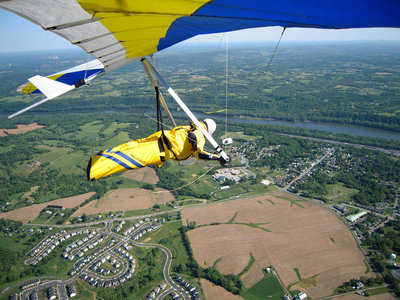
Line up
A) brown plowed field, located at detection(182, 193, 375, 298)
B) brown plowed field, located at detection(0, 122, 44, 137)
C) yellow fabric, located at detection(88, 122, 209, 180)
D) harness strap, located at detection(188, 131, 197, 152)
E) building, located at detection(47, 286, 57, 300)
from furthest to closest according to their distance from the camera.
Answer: brown plowed field, located at detection(0, 122, 44, 137), brown plowed field, located at detection(182, 193, 375, 298), building, located at detection(47, 286, 57, 300), harness strap, located at detection(188, 131, 197, 152), yellow fabric, located at detection(88, 122, 209, 180)

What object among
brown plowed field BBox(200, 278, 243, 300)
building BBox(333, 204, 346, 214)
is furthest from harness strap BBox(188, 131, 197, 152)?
building BBox(333, 204, 346, 214)

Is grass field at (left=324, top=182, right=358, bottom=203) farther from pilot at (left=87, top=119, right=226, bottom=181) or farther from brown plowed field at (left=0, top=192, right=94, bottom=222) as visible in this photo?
pilot at (left=87, top=119, right=226, bottom=181)

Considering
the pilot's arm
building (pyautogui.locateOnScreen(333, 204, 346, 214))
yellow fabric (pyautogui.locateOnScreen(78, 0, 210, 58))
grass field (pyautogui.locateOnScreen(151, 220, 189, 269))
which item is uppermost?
yellow fabric (pyautogui.locateOnScreen(78, 0, 210, 58))

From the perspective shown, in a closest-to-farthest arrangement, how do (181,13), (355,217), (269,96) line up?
(181,13), (355,217), (269,96)

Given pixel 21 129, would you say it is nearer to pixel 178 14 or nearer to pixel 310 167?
pixel 310 167

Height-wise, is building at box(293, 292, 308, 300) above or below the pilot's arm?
below

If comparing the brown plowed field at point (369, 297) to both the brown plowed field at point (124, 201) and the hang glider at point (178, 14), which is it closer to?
the brown plowed field at point (124, 201)

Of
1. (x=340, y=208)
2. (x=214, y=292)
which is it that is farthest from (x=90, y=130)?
(x=340, y=208)
